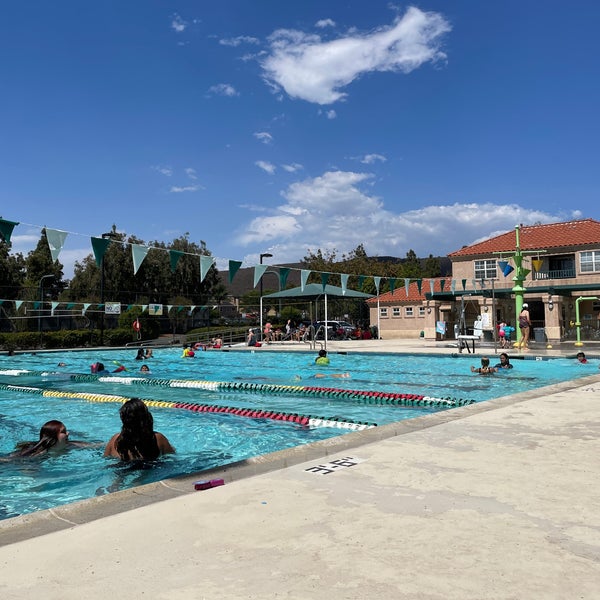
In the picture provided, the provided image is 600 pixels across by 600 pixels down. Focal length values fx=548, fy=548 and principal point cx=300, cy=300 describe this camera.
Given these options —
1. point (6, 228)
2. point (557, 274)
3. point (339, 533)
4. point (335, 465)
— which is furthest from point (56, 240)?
point (557, 274)

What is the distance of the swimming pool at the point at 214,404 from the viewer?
558 cm

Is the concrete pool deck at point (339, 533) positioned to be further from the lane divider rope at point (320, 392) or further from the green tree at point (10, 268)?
the green tree at point (10, 268)

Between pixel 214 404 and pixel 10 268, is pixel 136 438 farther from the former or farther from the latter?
pixel 10 268

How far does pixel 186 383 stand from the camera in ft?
41.2

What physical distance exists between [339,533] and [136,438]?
321 centimetres

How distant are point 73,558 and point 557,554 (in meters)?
2.19

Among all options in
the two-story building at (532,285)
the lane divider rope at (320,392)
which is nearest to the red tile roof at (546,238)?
the two-story building at (532,285)

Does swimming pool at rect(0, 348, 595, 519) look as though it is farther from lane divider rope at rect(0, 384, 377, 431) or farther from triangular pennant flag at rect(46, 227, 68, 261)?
triangular pennant flag at rect(46, 227, 68, 261)

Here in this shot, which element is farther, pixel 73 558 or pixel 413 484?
pixel 413 484

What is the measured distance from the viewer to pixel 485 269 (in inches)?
1261

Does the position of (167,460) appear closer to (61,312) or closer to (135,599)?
(135,599)

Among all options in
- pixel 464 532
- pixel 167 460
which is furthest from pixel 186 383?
pixel 464 532

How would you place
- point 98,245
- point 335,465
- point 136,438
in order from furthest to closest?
point 98,245
point 136,438
point 335,465

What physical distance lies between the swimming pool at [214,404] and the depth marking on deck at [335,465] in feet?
6.46
